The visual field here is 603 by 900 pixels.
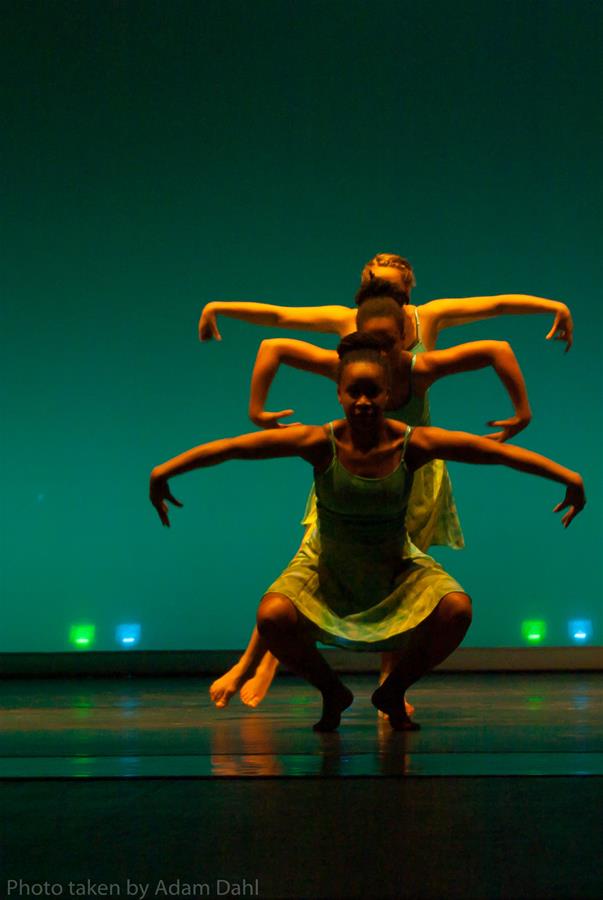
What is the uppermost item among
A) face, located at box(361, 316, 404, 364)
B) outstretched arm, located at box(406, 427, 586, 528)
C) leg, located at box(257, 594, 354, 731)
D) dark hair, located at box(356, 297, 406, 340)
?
dark hair, located at box(356, 297, 406, 340)

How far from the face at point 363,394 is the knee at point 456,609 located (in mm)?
344

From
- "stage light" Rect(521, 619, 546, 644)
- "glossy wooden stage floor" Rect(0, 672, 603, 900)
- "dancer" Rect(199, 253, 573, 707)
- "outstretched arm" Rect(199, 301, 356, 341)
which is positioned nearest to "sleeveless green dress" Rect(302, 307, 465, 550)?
"dancer" Rect(199, 253, 573, 707)

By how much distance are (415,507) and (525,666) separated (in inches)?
78.6

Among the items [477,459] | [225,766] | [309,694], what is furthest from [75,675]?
[225,766]

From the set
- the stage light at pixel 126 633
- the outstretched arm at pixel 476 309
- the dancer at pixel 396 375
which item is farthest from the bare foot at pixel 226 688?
the stage light at pixel 126 633

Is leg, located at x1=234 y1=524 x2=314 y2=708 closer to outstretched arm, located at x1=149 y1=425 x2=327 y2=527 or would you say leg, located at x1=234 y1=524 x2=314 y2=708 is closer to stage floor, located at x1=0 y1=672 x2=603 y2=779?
stage floor, located at x1=0 y1=672 x2=603 y2=779

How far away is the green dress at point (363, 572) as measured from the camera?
8.29ft

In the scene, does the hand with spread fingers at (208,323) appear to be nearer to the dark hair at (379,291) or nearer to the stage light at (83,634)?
the dark hair at (379,291)

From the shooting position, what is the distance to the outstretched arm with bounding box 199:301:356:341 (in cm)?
327

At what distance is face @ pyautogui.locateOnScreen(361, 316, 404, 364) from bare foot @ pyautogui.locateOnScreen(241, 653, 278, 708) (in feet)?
2.59

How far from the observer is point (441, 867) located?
1404mm

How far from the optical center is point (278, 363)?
309 cm

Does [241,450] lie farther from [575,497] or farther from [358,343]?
[575,497]

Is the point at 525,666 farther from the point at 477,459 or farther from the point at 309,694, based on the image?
the point at 477,459
